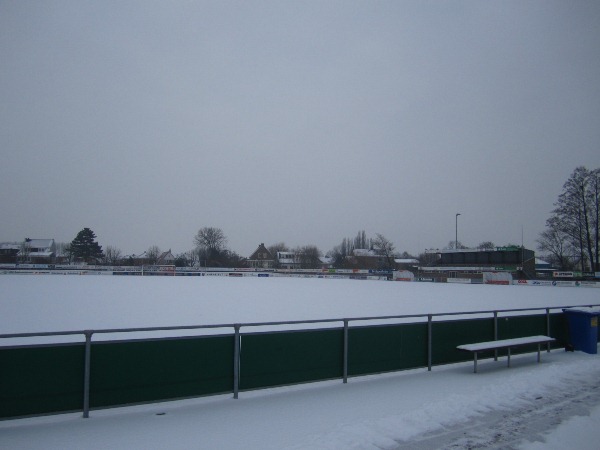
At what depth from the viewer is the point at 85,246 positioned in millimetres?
119000

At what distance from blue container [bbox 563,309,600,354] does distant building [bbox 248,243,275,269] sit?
123m

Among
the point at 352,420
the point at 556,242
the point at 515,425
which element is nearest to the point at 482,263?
the point at 556,242

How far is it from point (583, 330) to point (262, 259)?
12930 centimetres

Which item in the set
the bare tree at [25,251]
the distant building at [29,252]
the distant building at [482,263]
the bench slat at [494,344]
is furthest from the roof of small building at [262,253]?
the bench slat at [494,344]

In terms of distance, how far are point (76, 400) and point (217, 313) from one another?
14.0 meters

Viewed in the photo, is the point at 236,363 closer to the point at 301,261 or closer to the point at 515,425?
the point at 515,425

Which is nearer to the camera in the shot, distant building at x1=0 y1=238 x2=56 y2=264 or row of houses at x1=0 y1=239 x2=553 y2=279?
row of houses at x1=0 y1=239 x2=553 y2=279

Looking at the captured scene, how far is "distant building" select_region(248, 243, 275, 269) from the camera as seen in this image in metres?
137

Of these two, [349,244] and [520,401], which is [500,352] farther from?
[349,244]

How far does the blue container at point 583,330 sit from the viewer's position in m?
11.7

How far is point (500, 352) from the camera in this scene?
11414mm

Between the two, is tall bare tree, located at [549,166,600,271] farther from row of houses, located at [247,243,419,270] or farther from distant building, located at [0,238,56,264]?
distant building, located at [0,238,56,264]

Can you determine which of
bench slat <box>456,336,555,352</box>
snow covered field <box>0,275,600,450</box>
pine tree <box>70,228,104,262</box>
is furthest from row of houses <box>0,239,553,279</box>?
snow covered field <box>0,275,600,450</box>

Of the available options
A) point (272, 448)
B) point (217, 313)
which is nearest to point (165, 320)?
point (217, 313)
